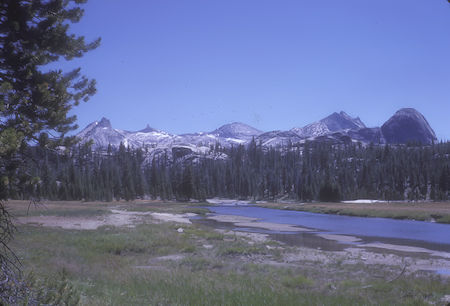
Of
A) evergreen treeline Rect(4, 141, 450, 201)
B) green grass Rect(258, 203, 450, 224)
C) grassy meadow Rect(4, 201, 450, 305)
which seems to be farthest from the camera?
evergreen treeline Rect(4, 141, 450, 201)

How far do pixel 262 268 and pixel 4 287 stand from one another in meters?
14.9

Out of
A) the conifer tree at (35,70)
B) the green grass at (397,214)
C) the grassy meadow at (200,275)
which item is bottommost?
the green grass at (397,214)

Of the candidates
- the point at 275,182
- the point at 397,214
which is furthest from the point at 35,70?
the point at 275,182

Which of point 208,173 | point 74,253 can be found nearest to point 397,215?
point 74,253

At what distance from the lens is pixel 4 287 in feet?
24.9

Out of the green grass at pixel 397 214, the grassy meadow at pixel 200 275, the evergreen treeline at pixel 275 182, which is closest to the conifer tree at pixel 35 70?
the grassy meadow at pixel 200 275

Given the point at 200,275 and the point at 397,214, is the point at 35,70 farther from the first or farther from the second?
the point at 397,214

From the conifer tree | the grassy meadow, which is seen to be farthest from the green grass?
the conifer tree

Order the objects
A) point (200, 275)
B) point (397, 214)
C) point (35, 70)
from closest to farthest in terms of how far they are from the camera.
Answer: point (35, 70), point (200, 275), point (397, 214)

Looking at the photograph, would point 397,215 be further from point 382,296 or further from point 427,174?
point 427,174

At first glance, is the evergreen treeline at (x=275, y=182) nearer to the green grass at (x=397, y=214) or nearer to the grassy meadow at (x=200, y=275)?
the green grass at (x=397, y=214)

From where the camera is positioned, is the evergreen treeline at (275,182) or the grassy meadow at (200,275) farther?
the evergreen treeline at (275,182)

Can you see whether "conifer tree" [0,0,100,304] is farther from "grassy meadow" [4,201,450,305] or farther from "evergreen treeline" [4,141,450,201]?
"evergreen treeline" [4,141,450,201]

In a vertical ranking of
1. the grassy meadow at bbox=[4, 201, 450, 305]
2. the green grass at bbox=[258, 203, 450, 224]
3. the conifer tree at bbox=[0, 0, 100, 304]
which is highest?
the conifer tree at bbox=[0, 0, 100, 304]
